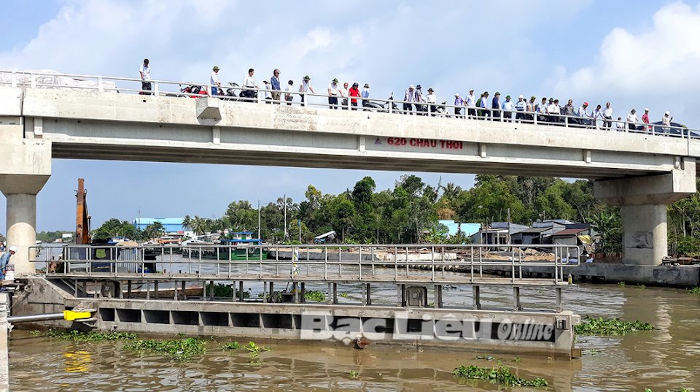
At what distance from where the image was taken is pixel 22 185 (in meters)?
22.8

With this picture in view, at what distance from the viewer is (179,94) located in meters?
24.2

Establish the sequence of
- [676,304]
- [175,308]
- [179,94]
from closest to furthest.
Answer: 1. [175,308]
2. [179,94]
3. [676,304]

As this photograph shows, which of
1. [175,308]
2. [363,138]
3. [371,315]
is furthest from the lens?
[363,138]

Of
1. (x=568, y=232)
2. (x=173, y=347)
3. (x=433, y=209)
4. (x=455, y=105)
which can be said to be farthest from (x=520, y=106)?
(x=433, y=209)

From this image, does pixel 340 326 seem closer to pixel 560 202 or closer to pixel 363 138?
pixel 363 138

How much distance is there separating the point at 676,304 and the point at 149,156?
24.4 meters

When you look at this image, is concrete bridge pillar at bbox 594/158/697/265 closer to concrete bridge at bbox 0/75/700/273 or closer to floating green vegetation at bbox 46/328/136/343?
concrete bridge at bbox 0/75/700/273

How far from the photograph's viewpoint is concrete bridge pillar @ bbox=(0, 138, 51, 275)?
22000 mm

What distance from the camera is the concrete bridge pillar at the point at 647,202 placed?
3634cm

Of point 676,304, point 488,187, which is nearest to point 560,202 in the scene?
point 488,187

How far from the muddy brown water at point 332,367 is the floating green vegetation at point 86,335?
1.62ft

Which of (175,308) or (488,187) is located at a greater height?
(488,187)
